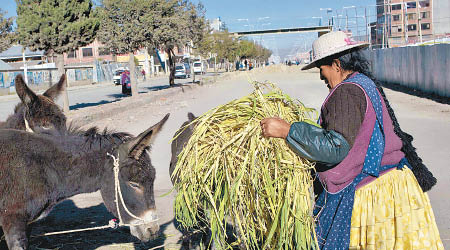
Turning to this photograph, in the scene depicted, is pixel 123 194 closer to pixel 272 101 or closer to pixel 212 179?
pixel 212 179

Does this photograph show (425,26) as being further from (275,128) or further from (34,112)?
(275,128)

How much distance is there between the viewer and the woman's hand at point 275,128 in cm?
261

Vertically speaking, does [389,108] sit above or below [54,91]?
below

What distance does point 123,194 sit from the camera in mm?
3562

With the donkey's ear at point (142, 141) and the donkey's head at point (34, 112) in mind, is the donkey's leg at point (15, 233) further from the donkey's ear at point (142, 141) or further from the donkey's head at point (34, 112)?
the donkey's head at point (34, 112)

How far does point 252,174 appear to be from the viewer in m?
2.73

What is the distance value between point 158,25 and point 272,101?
24120mm

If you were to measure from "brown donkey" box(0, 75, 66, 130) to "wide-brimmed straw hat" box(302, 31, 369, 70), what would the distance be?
125 inches

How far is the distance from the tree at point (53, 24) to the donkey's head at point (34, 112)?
41.5 feet

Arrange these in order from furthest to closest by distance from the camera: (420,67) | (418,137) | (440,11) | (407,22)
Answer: (440,11)
(407,22)
(420,67)
(418,137)

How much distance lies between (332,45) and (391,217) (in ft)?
3.53

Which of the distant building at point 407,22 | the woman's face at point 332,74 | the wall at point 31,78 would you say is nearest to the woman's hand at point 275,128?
the woman's face at point 332,74

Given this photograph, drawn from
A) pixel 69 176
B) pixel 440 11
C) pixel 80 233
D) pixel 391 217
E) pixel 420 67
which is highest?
pixel 440 11

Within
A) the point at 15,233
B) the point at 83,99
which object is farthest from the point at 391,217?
the point at 83,99
